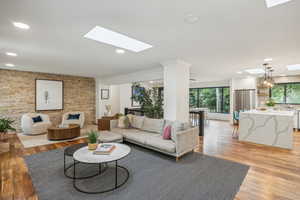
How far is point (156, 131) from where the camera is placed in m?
4.26

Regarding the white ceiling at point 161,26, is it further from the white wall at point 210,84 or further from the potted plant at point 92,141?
the white wall at point 210,84

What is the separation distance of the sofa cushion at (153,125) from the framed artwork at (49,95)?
4.70 m

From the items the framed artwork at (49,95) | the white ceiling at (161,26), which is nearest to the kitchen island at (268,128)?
the white ceiling at (161,26)

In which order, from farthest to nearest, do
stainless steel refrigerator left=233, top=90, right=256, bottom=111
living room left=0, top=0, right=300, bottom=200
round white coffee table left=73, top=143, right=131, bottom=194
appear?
stainless steel refrigerator left=233, top=90, right=256, bottom=111
round white coffee table left=73, top=143, right=131, bottom=194
living room left=0, top=0, right=300, bottom=200

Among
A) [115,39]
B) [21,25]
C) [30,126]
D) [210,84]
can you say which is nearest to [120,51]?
[115,39]

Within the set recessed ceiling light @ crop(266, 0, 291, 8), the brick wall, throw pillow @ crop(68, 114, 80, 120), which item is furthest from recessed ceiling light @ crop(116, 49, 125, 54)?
the brick wall

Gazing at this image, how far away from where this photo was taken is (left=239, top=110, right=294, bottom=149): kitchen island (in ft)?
13.4

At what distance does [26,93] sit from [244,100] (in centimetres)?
1000

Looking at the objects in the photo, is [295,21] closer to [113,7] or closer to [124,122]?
[113,7]

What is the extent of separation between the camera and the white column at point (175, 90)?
4.25m

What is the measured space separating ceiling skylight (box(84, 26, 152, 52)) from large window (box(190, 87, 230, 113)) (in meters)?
7.31

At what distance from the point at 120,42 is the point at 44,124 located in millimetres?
4854

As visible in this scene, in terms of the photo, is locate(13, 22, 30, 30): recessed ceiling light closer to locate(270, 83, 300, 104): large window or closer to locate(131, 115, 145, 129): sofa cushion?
locate(131, 115, 145, 129): sofa cushion

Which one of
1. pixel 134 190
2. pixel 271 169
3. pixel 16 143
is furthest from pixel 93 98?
pixel 271 169
